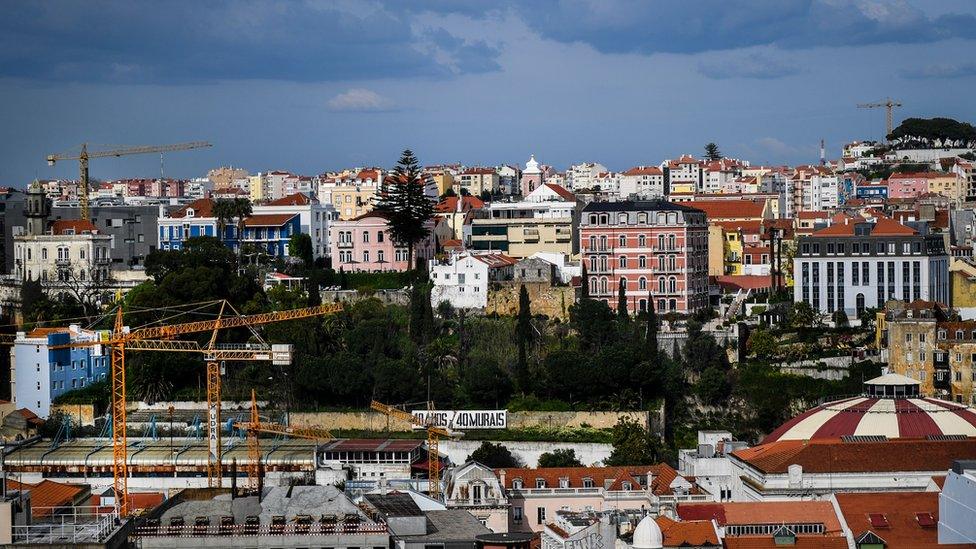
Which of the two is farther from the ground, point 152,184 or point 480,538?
point 152,184

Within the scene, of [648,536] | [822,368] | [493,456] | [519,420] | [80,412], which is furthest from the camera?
[80,412]

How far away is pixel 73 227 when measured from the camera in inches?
3568

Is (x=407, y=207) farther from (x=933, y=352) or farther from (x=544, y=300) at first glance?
(x=933, y=352)

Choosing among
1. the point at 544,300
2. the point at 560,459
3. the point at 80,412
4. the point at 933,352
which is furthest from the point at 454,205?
the point at 560,459

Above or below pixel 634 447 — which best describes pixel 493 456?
below

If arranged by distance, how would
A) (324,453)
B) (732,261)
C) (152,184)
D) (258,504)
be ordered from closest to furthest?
1. (258,504)
2. (324,453)
3. (732,261)
4. (152,184)

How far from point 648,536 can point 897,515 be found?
854 cm

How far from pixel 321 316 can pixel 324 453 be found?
41.3 ft

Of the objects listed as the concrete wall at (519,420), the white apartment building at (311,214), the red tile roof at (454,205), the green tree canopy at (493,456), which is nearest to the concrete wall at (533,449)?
the green tree canopy at (493,456)

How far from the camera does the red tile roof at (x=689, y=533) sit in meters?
44.3

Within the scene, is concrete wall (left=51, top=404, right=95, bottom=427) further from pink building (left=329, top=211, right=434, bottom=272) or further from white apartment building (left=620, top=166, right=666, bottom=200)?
white apartment building (left=620, top=166, right=666, bottom=200)

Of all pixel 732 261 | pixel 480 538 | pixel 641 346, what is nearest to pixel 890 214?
pixel 732 261

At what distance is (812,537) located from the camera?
46312mm

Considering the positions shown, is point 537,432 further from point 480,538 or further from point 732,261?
point 732,261
